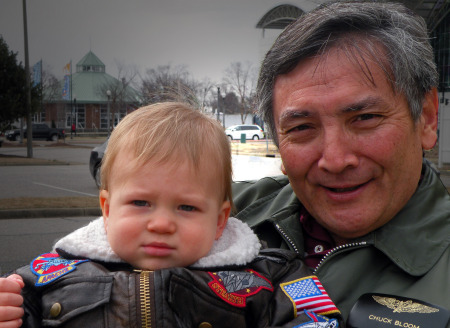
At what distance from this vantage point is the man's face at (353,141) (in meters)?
1.98

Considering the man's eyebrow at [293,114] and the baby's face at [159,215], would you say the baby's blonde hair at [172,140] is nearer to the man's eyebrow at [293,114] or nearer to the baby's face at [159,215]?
the baby's face at [159,215]

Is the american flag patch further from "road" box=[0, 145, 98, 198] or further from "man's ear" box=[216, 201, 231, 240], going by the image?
"road" box=[0, 145, 98, 198]

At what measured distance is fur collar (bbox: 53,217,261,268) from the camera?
1.83m

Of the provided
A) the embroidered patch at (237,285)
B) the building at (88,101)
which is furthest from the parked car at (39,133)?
the embroidered patch at (237,285)

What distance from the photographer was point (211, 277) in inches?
69.0

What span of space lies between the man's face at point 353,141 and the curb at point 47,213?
761 cm

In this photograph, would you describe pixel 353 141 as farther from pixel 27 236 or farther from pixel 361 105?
pixel 27 236

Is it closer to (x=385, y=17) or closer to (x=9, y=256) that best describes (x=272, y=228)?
(x=385, y=17)

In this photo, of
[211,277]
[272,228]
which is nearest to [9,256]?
[272,228]

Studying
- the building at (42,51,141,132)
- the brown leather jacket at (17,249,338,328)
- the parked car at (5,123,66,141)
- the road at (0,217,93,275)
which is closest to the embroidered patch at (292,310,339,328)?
the brown leather jacket at (17,249,338,328)

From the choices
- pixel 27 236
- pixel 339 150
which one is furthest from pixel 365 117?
pixel 27 236

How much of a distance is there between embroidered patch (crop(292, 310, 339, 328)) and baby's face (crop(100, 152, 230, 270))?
0.42 m

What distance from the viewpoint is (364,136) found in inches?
78.5

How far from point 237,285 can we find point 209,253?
196mm
